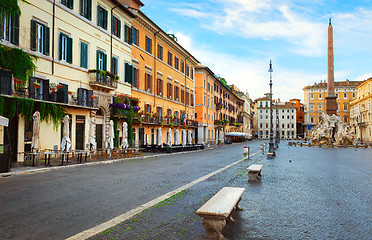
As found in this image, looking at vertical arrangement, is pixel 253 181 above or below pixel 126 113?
below

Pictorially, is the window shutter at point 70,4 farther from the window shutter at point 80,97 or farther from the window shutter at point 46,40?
the window shutter at point 80,97

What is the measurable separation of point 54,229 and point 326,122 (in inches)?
1978

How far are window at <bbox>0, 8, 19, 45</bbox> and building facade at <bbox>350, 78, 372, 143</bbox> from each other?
8271cm

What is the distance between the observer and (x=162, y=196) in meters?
8.74

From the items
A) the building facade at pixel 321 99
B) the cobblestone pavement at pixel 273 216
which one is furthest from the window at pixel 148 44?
the building facade at pixel 321 99

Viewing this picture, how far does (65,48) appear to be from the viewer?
2117 centimetres

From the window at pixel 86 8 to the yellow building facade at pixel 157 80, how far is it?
743cm

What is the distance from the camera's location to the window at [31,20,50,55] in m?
18.3

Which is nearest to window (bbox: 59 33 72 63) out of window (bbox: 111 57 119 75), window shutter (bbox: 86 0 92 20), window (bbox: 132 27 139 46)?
window shutter (bbox: 86 0 92 20)

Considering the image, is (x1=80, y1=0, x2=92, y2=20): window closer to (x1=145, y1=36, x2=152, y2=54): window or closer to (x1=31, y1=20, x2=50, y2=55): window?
(x1=31, y1=20, x2=50, y2=55): window

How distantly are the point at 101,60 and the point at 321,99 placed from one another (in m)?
107

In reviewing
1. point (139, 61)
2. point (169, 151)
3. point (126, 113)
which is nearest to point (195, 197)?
point (126, 113)

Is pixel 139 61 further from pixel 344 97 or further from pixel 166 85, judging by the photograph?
pixel 344 97

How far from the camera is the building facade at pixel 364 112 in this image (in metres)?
83.1
